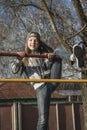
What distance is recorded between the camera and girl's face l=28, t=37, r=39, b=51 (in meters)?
4.83

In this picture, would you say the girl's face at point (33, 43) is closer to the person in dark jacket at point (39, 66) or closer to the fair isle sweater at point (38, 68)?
the person in dark jacket at point (39, 66)

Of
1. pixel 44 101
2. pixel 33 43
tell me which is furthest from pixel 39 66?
pixel 44 101

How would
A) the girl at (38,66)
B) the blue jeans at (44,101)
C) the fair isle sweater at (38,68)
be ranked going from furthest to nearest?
the fair isle sweater at (38,68) < the girl at (38,66) < the blue jeans at (44,101)

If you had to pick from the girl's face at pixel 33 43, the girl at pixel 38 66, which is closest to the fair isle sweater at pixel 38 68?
the girl at pixel 38 66

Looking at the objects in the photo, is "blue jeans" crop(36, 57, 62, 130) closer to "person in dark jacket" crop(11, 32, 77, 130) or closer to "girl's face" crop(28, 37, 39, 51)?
"person in dark jacket" crop(11, 32, 77, 130)

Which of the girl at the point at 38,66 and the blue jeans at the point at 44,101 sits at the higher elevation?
the girl at the point at 38,66

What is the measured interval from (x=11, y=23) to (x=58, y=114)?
256 inches

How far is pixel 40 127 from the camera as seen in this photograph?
4.63 meters

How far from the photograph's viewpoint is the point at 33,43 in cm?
483

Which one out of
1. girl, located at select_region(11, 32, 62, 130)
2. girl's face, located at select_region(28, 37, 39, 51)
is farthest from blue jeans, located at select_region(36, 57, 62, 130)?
girl's face, located at select_region(28, 37, 39, 51)

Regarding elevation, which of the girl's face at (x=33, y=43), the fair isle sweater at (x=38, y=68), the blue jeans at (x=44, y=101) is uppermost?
the girl's face at (x=33, y=43)

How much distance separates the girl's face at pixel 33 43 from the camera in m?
4.83

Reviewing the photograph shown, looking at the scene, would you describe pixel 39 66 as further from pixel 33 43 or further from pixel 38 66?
pixel 33 43

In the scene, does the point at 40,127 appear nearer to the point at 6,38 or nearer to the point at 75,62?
the point at 75,62
